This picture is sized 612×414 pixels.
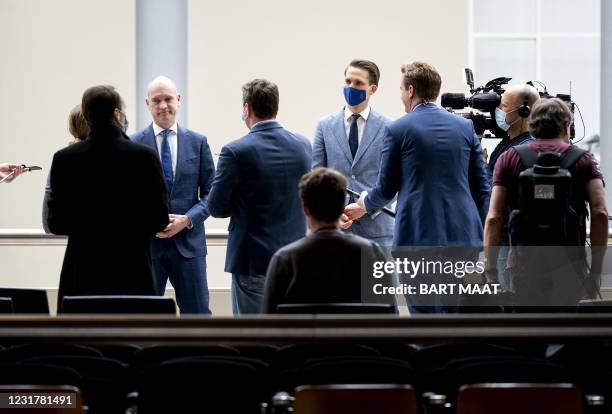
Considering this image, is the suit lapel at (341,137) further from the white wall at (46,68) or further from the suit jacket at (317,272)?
the white wall at (46,68)

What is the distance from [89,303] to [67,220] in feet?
1.89

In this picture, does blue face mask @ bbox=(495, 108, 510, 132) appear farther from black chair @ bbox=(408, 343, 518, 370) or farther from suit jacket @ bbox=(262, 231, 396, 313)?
black chair @ bbox=(408, 343, 518, 370)

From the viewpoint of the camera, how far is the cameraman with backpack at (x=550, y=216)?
12.8 ft

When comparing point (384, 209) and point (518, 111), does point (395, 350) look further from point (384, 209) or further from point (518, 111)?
point (384, 209)

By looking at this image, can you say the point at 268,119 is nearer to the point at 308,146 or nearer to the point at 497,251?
the point at 308,146

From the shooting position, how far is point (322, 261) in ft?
11.4

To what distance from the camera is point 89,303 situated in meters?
3.49

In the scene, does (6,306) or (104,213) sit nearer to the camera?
(6,306)

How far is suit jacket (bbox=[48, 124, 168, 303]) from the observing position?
3.94 metres

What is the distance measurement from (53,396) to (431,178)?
2.26 metres

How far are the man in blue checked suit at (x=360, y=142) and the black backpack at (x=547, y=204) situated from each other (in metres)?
1.17

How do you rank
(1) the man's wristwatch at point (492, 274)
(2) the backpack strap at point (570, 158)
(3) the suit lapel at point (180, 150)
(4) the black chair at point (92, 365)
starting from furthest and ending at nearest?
(3) the suit lapel at point (180, 150)
(1) the man's wristwatch at point (492, 274)
(2) the backpack strap at point (570, 158)
(4) the black chair at point (92, 365)

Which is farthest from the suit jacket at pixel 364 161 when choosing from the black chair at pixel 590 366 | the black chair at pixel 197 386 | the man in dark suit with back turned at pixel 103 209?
the black chair at pixel 197 386

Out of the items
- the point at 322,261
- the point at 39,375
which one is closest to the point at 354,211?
the point at 322,261
